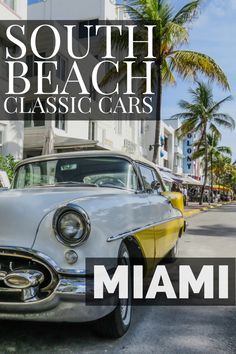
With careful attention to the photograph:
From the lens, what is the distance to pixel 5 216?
10.8ft

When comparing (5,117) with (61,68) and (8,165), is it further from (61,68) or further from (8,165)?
(61,68)

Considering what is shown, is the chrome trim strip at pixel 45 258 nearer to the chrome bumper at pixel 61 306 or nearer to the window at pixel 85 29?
the chrome bumper at pixel 61 306

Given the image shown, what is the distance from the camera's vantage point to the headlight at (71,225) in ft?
10.4

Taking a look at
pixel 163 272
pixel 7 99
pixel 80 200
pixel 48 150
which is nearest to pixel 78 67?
pixel 7 99

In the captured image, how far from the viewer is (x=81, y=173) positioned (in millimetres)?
4863

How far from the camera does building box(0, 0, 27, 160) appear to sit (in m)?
17.0

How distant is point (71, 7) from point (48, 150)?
21.1 metres

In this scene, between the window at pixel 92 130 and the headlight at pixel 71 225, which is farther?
the window at pixel 92 130

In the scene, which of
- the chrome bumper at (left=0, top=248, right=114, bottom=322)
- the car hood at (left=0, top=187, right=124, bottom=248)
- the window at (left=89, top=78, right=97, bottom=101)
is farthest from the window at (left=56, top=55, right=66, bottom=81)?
the chrome bumper at (left=0, top=248, right=114, bottom=322)

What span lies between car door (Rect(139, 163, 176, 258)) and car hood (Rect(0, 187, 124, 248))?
145cm

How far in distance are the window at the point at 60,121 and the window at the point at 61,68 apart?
2.02 meters

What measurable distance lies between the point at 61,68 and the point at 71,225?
21.1 metres

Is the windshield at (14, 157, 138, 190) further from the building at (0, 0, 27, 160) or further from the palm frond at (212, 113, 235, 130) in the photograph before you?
the palm frond at (212, 113, 235, 130)

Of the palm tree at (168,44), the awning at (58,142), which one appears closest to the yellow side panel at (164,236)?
the palm tree at (168,44)
